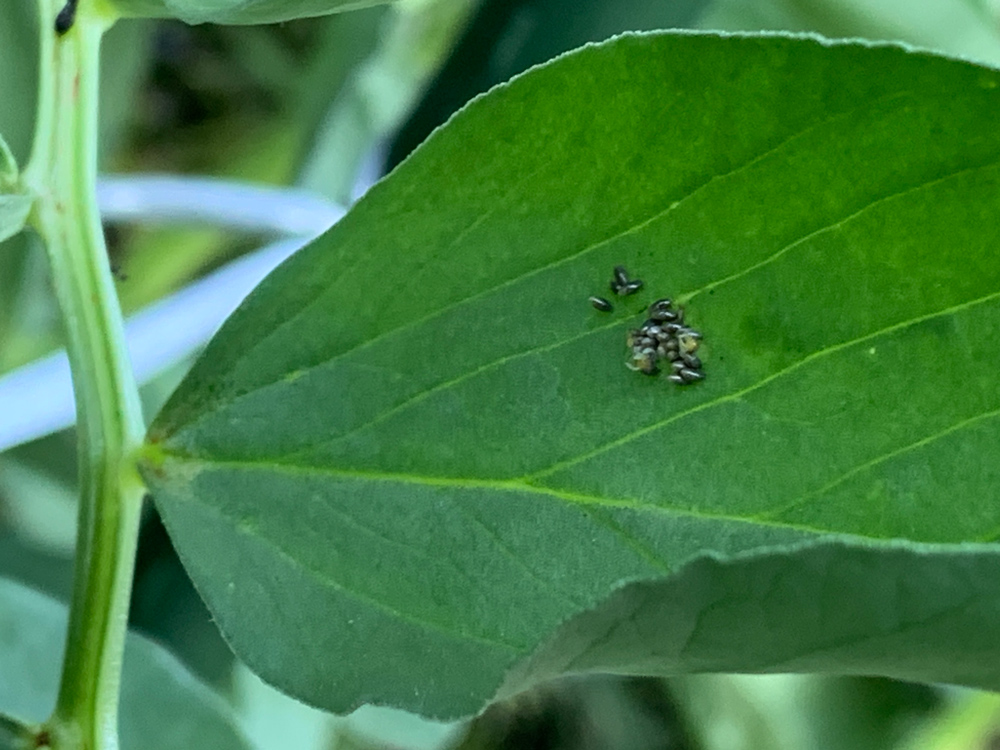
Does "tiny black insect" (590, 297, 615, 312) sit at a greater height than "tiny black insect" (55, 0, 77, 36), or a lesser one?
lesser

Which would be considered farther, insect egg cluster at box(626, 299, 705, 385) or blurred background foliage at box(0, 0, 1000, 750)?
blurred background foliage at box(0, 0, 1000, 750)

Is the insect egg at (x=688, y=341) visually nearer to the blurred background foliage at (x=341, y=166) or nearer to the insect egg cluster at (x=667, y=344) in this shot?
the insect egg cluster at (x=667, y=344)

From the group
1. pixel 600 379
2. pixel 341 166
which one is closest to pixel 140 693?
pixel 600 379

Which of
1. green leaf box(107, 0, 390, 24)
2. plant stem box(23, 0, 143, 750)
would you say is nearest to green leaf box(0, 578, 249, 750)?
plant stem box(23, 0, 143, 750)

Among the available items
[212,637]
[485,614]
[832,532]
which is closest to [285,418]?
[485,614]

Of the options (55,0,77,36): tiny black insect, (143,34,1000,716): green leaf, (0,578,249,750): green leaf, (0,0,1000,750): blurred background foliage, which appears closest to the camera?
(143,34,1000,716): green leaf

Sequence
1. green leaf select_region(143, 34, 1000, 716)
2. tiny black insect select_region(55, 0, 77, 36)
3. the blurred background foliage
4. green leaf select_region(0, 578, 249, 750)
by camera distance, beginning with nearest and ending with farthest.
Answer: green leaf select_region(143, 34, 1000, 716), tiny black insect select_region(55, 0, 77, 36), green leaf select_region(0, 578, 249, 750), the blurred background foliage

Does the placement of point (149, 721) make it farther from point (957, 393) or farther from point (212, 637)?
point (957, 393)

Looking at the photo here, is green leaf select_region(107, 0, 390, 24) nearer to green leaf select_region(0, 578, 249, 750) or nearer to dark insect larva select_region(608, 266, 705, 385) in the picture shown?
dark insect larva select_region(608, 266, 705, 385)
